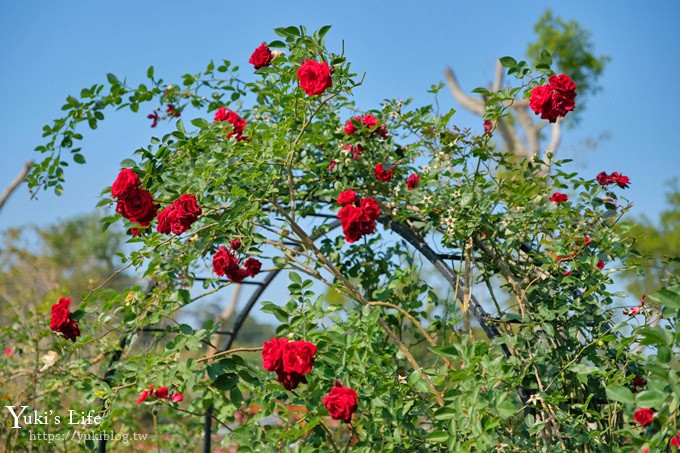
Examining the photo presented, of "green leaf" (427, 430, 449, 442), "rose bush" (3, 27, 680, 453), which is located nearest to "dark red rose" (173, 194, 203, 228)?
"rose bush" (3, 27, 680, 453)

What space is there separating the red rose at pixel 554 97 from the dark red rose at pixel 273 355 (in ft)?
3.47

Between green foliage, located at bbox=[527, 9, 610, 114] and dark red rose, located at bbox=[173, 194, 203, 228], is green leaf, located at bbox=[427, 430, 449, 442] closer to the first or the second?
dark red rose, located at bbox=[173, 194, 203, 228]

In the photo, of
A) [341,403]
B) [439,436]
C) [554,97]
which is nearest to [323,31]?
[554,97]

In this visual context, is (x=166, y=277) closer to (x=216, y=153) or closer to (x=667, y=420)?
(x=216, y=153)

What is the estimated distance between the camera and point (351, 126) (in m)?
2.46

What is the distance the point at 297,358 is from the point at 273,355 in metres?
0.06

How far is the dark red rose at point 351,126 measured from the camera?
2.46 metres

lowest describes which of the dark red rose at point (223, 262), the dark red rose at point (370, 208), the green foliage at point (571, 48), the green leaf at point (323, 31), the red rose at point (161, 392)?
the red rose at point (161, 392)

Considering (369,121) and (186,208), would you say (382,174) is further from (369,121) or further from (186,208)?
(186,208)

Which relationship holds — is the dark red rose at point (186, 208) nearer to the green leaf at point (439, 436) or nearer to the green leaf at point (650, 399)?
the green leaf at point (439, 436)

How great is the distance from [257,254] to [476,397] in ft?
2.57

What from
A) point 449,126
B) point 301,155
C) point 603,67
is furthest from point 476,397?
point 603,67

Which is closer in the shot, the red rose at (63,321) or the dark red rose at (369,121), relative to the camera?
the red rose at (63,321)

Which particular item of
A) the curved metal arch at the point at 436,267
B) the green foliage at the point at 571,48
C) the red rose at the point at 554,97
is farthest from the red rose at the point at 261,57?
the green foliage at the point at 571,48
